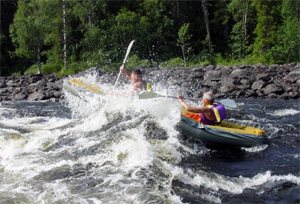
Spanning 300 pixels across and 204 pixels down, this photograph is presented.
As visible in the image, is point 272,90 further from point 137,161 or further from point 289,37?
point 289,37

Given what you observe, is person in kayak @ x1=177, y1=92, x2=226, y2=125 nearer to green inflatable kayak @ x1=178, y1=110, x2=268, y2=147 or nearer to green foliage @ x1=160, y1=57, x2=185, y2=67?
green inflatable kayak @ x1=178, y1=110, x2=268, y2=147

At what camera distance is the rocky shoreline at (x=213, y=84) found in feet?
41.7

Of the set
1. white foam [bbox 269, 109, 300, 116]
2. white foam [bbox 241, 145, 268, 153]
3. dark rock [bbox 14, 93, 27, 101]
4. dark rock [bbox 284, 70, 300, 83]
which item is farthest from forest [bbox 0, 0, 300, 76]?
white foam [bbox 241, 145, 268, 153]

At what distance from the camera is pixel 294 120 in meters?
8.27

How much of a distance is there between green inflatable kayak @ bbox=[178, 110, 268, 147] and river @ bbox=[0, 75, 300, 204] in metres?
0.17

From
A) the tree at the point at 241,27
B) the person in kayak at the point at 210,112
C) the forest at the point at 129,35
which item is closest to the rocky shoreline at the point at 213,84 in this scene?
the forest at the point at 129,35

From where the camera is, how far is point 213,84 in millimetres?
14008

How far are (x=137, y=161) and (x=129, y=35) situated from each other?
58.9 feet

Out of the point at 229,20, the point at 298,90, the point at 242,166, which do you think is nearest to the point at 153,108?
the point at 242,166

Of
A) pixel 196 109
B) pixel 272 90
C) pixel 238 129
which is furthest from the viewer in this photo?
pixel 272 90

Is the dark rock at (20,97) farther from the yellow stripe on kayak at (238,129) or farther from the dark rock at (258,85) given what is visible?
the yellow stripe on kayak at (238,129)

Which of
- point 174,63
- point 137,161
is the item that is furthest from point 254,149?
point 174,63

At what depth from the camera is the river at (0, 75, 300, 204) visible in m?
4.63

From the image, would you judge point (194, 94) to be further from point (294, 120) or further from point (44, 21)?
point (44, 21)
